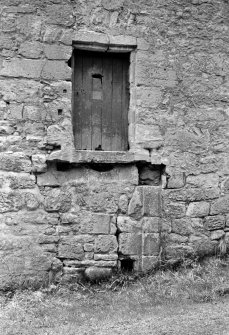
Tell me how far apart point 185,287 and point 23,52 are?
10.6 ft

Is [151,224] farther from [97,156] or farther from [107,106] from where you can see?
[107,106]

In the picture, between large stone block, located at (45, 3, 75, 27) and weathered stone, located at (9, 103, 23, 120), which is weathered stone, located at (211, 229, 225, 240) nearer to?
weathered stone, located at (9, 103, 23, 120)

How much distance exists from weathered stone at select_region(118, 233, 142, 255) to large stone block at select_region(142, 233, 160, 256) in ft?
0.19

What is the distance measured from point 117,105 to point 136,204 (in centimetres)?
124

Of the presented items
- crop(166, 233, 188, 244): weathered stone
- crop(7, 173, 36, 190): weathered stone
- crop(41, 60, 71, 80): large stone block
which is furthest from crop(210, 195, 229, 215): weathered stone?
crop(41, 60, 71, 80): large stone block

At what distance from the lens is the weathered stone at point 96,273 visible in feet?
18.6

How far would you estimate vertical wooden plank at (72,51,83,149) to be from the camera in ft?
19.3

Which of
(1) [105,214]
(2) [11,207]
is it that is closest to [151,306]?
(1) [105,214]

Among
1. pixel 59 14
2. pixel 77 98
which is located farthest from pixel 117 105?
pixel 59 14

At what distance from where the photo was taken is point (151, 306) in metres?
5.14

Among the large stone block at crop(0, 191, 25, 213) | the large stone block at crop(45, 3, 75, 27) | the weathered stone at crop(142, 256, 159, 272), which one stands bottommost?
the weathered stone at crop(142, 256, 159, 272)

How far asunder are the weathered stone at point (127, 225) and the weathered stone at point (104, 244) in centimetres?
17

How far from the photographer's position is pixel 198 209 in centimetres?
606

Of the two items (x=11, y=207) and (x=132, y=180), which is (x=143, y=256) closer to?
(x=132, y=180)
